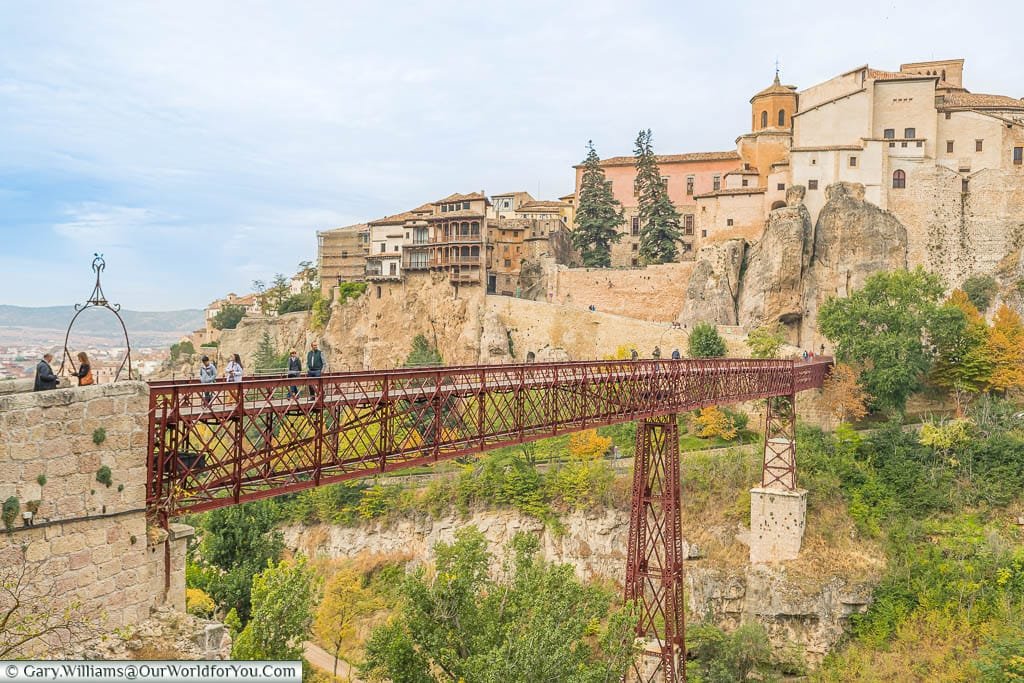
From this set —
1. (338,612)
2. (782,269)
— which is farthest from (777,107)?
(338,612)

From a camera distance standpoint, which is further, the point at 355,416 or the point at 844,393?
the point at 844,393

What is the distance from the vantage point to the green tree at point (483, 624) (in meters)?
18.5

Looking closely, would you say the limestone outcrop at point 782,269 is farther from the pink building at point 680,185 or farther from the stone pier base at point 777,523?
the stone pier base at point 777,523

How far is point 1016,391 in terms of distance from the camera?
39.1 meters

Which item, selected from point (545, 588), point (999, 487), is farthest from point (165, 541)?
point (999, 487)

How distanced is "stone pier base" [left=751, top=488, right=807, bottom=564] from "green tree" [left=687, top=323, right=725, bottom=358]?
1373 centimetres

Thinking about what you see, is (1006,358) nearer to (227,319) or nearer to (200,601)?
(200,601)

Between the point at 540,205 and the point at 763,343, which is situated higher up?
the point at 540,205

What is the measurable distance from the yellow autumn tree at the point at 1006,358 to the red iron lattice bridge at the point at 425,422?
1376 cm

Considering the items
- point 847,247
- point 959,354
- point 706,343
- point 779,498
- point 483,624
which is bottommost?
point 483,624

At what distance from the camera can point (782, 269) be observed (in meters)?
51.5

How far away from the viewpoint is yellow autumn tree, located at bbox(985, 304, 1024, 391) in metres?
38.5

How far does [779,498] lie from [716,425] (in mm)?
8550

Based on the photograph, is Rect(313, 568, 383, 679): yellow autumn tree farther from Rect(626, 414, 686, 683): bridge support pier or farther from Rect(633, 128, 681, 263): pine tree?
Rect(633, 128, 681, 263): pine tree
